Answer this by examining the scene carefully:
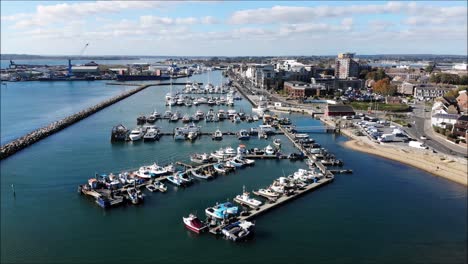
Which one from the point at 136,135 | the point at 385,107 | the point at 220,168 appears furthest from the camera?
the point at 385,107

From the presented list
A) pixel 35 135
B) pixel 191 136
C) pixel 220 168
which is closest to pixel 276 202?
pixel 220 168

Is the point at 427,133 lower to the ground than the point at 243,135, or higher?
higher

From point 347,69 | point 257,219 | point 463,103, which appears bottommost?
point 257,219

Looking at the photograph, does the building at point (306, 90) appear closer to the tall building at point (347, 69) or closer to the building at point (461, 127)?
the tall building at point (347, 69)

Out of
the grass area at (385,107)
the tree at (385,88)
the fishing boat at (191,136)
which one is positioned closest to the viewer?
the fishing boat at (191,136)

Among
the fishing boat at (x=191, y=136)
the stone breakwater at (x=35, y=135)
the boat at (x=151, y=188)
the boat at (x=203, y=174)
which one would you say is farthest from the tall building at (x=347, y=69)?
the boat at (x=151, y=188)

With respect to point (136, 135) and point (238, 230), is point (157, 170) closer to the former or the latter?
point (238, 230)

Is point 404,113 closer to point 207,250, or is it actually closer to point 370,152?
point 370,152
